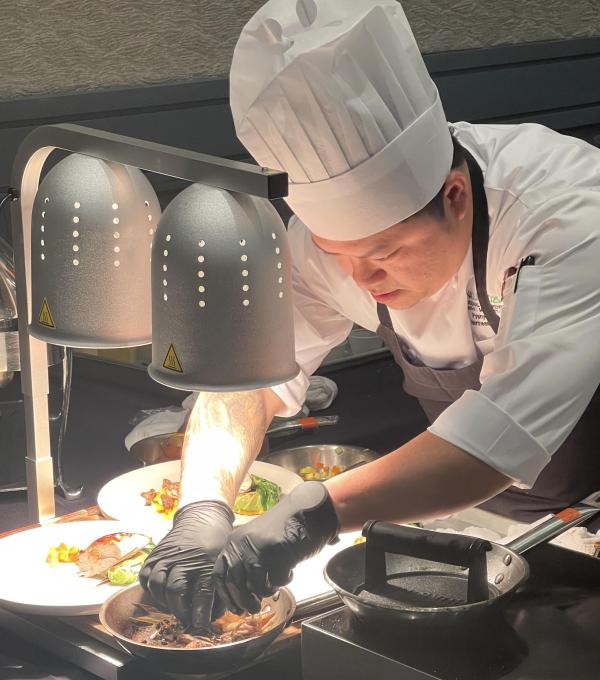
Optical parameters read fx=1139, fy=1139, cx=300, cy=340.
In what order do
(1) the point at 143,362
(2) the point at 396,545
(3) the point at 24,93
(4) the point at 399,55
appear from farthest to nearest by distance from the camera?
(1) the point at 143,362 < (3) the point at 24,93 < (4) the point at 399,55 < (2) the point at 396,545

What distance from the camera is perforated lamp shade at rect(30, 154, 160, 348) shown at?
4.17 ft

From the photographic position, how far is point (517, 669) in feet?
3.60

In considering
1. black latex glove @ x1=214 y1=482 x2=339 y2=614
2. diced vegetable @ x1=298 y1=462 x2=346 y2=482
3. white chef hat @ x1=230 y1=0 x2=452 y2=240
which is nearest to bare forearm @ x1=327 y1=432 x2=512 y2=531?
black latex glove @ x1=214 y1=482 x2=339 y2=614

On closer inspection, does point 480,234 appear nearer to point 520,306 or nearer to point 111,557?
point 520,306

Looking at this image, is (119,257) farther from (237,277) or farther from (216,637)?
(216,637)

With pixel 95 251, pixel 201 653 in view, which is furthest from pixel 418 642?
pixel 95 251

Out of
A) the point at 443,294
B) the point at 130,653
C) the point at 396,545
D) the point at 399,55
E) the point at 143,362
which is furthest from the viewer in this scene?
the point at 143,362

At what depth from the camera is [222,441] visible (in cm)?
186

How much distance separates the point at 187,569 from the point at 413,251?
2.03 feet

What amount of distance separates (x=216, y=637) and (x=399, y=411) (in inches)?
49.0

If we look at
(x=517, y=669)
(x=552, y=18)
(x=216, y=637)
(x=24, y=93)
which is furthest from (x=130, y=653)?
(x=552, y=18)

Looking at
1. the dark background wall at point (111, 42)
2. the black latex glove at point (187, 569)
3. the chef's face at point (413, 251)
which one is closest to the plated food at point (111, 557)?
the black latex glove at point (187, 569)

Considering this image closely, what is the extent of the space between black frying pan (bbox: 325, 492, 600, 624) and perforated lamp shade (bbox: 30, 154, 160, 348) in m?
0.36

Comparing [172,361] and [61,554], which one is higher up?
[172,361]
